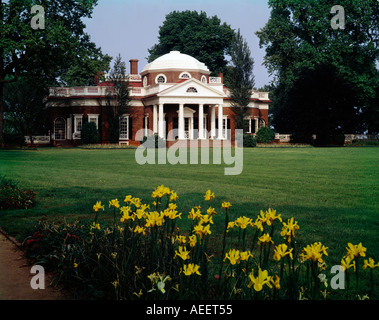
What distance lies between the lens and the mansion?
43.3 m

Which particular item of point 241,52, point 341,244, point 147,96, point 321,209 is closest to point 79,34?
point 147,96

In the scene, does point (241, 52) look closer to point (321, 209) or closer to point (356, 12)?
point (356, 12)

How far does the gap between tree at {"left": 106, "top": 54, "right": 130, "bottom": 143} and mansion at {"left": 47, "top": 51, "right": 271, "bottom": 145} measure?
38.8 inches

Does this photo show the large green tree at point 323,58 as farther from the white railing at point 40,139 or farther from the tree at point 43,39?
the white railing at point 40,139

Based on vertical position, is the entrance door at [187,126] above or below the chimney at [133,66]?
below

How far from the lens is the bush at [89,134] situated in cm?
4206

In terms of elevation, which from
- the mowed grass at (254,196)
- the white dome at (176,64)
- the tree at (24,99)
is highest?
the white dome at (176,64)

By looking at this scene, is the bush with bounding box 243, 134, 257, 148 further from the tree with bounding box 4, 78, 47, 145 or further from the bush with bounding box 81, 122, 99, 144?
the tree with bounding box 4, 78, 47, 145

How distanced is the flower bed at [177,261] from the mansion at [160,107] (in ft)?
126

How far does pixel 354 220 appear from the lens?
719cm

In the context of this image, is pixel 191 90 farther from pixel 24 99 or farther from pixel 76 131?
pixel 24 99

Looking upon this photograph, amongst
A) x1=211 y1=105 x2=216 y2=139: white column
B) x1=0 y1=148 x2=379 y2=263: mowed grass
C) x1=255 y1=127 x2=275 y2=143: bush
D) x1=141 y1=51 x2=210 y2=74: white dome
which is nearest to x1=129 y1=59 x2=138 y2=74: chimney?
x1=141 y1=51 x2=210 y2=74: white dome

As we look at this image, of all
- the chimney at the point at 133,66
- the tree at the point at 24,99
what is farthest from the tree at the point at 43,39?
the chimney at the point at 133,66

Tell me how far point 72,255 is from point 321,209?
5.22m
